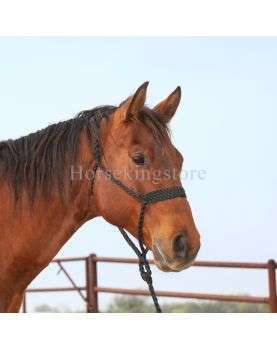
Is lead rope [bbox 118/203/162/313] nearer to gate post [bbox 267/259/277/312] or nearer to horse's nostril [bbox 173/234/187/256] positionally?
horse's nostril [bbox 173/234/187/256]

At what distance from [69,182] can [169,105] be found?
0.59 m

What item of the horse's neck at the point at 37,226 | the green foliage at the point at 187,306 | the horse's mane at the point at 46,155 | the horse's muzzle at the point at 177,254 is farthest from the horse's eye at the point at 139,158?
the green foliage at the point at 187,306

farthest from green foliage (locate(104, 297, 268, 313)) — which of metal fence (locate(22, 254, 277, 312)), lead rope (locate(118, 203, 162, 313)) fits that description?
lead rope (locate(118, 203, 162, 313))

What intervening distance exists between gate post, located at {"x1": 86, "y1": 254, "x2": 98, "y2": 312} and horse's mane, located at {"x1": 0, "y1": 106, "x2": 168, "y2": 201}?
3813 mm

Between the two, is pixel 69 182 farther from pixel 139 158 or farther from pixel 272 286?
pixel 272 286

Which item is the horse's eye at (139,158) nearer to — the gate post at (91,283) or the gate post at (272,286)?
the gate post at (272,286)

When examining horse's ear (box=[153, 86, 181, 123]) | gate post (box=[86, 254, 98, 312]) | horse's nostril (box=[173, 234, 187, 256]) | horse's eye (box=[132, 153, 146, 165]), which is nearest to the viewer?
horse's nostril (box=[173, 234, 187, 256])

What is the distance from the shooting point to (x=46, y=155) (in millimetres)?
2367

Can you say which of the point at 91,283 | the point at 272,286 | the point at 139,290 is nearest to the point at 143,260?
the point at 272,286

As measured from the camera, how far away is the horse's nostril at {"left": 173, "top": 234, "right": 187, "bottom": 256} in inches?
83.0

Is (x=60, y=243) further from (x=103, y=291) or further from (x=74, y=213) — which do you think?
(x=103, y=291)

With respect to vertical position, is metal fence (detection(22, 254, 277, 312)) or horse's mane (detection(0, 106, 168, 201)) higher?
horse's mane (detection(0, 106, 168, 201))
